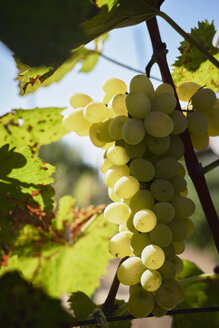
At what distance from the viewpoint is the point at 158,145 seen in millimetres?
388

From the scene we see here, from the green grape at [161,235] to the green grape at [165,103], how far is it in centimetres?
12

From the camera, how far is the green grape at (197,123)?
414mm

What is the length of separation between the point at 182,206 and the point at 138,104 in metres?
0.12

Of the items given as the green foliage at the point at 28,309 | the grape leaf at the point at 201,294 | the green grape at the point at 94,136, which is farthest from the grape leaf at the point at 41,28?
the grape leaf at the point at 201,294

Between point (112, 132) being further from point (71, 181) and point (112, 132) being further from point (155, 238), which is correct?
point (71, 181)

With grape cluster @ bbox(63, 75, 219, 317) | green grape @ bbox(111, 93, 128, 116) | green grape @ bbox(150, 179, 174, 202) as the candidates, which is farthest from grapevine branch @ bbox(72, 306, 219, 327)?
green grape @ bbox(111, 93, 128, 116)

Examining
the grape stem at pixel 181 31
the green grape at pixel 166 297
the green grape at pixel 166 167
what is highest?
the grape stem at pixel 181 31

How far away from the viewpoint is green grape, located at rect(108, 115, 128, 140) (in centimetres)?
40

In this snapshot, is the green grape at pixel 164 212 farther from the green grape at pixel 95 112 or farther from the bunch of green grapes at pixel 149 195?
the green grape at pixel 95 112

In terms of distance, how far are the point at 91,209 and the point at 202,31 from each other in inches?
15.6

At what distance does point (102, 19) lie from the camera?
1.40ft

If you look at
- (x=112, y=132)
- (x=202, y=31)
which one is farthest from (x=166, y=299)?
(x=202, y=31)

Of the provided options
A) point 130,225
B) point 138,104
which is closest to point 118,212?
point 130,225

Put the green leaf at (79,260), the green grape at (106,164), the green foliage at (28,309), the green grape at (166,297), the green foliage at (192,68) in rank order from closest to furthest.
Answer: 1. the green foliage at (28,309)
2. the green grape at (166,297)
3. the green grape at (106,164)
4. the green foliage at (192,68)
5. the green leaf at (79,260)
